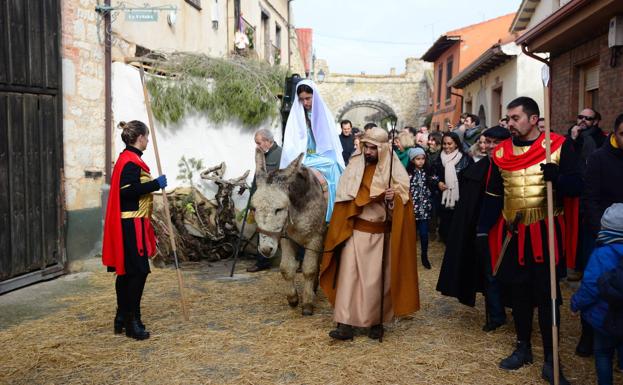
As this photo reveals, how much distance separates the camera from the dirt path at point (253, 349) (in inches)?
158

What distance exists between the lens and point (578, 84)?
34.0 ft

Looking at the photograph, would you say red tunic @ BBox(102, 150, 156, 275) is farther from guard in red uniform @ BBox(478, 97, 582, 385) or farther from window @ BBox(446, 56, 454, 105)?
window @ BBox(446, 56, 454, 105)

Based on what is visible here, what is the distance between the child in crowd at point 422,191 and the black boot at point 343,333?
10.4 feet

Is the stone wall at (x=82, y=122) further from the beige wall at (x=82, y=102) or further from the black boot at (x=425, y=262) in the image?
the black boot at (x=425, y=262)

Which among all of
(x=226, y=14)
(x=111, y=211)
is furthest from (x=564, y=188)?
(x=226, y=14)

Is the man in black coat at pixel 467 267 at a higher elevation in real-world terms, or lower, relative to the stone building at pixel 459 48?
lower

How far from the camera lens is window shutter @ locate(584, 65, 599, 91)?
381 inches

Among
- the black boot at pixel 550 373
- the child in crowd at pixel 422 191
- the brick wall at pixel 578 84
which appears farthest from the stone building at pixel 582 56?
the black boot at pixel 550 373

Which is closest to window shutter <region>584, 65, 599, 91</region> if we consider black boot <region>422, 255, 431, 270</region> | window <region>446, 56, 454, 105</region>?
black boot <region>422, 255, 431, 270</region>

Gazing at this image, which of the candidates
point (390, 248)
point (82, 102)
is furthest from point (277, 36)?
point (390, 248)

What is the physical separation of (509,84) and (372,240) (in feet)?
43.2

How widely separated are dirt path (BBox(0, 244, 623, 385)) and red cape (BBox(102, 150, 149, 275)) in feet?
2.24

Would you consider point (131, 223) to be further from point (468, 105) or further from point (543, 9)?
point (468, 105)

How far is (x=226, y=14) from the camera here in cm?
1326
